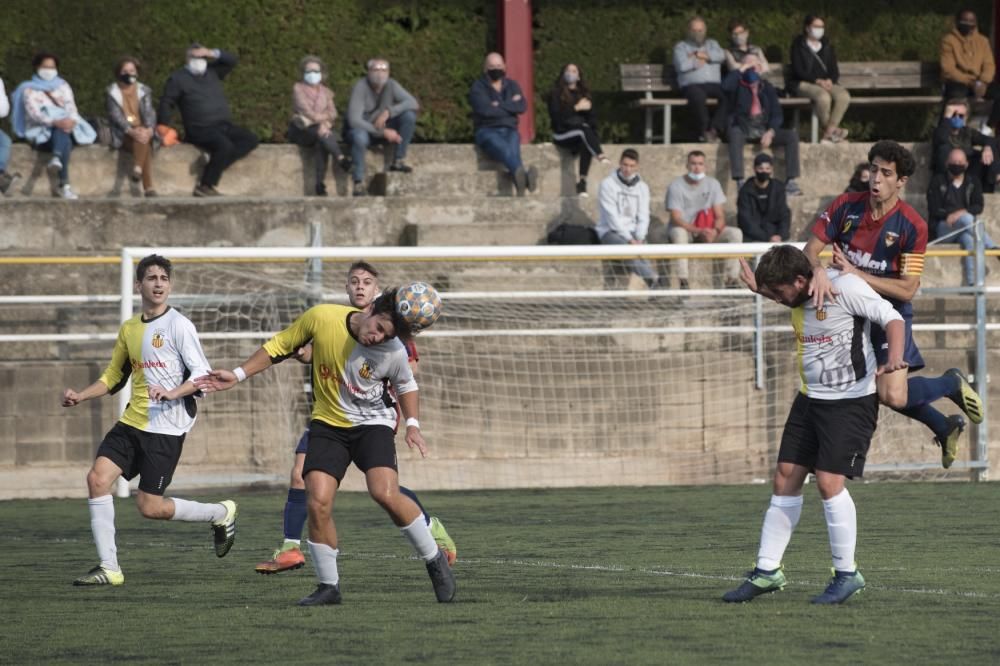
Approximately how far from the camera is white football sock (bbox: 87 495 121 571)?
8352 mm

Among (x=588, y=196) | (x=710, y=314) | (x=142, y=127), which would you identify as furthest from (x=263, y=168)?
(x=710, y=314)

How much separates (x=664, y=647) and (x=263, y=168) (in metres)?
11.8

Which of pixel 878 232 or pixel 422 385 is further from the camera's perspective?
pixel 422 385

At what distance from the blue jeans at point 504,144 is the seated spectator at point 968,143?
421 cm

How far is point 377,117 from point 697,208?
338cm

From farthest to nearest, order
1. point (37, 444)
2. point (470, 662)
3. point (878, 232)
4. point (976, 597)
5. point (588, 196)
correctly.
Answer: point (588, 196) → point (37, 444) → point (878, 232) → point (976, 597) → point (470, 662)

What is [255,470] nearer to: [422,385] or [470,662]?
[422,385]

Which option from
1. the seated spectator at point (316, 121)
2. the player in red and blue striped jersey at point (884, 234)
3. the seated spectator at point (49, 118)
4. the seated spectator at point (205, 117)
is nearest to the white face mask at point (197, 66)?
the seated spectator at point (205, 117)

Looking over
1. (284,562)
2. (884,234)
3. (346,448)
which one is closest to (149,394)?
(284,562)

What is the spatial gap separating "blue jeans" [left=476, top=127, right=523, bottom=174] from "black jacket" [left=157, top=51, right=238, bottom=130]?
2626 millimetres

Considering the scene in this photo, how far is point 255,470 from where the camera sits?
14.2 meters

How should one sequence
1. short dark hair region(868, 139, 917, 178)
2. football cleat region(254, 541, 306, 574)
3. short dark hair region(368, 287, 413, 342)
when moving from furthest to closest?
1. football cleat region(254, 541, 306, 574)
2. short dark hair region(868, 139, 917, 178)
3. short dark hair region(368, 287, 413, 342)

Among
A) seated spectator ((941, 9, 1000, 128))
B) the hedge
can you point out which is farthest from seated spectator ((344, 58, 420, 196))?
seated spectator ((941, 9, 1000, 128))

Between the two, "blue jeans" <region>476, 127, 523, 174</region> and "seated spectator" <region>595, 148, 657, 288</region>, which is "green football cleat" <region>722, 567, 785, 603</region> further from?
"blue jeans" <region>476, 127, 523, 174</region>
